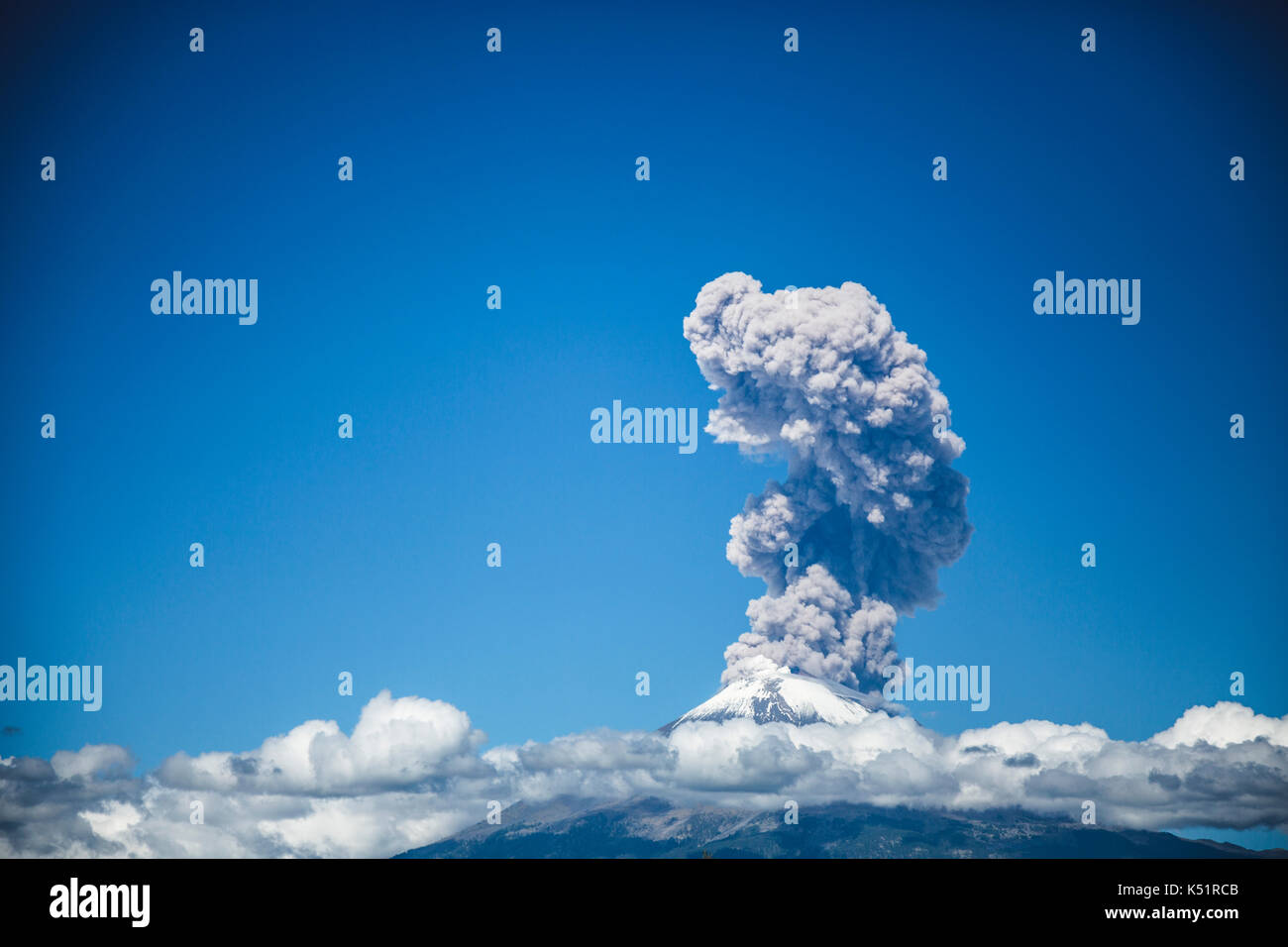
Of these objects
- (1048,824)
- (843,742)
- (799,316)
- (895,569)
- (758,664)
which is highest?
(799,316)

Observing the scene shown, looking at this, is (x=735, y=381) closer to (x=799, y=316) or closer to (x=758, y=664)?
(x=799, y=316)

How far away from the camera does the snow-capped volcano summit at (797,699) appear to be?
100 metres

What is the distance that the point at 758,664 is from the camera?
97.9 metres

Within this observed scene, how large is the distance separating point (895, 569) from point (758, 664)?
1139 centimetres

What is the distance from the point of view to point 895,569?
9638cm

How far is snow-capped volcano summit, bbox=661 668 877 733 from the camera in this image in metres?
100

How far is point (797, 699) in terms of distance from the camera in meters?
112
